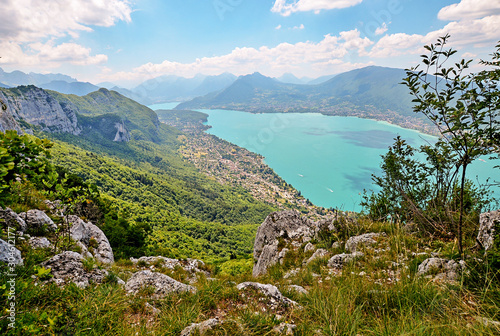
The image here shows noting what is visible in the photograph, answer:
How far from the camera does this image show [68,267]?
130 inches

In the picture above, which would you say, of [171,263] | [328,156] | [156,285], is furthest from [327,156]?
[156,285]

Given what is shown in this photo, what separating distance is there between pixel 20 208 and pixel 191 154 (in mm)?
158738

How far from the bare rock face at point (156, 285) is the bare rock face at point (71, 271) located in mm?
526

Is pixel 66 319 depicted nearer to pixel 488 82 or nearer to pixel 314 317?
pixel 314 317

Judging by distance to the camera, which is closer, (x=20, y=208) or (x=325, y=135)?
(x=20, y=208)

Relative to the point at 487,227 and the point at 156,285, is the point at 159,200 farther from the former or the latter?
the point at 487,227

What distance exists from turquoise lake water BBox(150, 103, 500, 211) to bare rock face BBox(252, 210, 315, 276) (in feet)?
140

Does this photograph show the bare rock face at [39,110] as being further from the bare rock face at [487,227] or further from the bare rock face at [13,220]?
the bare rock face at [487,227]

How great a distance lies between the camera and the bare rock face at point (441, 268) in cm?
302

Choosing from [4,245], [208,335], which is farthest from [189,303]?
[4,245]

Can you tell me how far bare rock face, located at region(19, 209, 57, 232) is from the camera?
4.92 metres

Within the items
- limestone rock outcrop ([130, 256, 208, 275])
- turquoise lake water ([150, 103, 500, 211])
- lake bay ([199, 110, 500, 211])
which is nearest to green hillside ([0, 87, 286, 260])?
limestone rock outcrop ([130, 256, 208, 275])

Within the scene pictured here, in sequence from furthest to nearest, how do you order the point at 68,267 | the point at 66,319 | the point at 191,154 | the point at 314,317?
1. the point at 191,154
2. the point at 68,267
3. the point at 314,317
4. the point at 66,319

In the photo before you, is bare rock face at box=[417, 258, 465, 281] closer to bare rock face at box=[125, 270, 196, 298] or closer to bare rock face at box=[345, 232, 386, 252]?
bare rock face at box=[345, 232, 386, 252]
